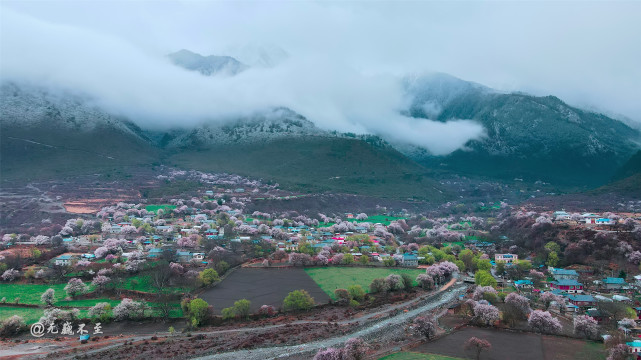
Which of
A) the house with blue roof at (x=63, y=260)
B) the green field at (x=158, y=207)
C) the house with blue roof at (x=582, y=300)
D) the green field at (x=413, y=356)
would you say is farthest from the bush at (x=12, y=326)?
the green field at (x=158, y=207)

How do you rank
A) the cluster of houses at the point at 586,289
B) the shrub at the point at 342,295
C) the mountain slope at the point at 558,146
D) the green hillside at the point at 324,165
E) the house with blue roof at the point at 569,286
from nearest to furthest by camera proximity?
the cluster of houses at the point at 586,289
the house with blue roof at the point at 569,286
the shrub at the point at 342,295
the green hillside at the point at 324,165
the mountain slope at the point at 558,146

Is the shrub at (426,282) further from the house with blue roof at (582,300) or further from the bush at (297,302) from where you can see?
the bush at (297,302)

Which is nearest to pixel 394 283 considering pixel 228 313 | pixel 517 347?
pixel 517 347

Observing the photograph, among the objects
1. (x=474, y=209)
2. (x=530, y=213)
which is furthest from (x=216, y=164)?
(x=530, y=213)

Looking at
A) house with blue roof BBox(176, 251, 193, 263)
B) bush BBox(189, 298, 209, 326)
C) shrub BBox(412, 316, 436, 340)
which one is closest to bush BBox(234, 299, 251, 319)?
bush BBox(189, 298, 209, 326)

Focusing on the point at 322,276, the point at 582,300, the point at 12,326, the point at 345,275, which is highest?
the point at 582,300

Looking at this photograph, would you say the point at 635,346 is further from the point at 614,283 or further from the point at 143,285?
the point at 143,285
